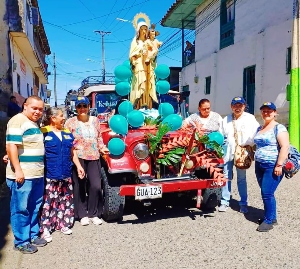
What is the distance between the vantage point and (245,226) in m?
3.92

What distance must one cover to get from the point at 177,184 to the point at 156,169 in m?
0.38

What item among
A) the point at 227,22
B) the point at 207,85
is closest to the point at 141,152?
the point at 227,22

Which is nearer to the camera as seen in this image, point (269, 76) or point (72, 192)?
point (72, 192)

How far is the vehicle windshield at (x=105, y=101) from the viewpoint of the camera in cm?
577

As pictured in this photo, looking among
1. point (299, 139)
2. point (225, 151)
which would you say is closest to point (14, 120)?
point (225, 151)

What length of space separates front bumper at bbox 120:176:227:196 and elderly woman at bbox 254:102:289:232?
490 mm

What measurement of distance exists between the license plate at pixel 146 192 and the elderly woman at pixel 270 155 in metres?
1.27

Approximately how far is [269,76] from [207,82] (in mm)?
4507

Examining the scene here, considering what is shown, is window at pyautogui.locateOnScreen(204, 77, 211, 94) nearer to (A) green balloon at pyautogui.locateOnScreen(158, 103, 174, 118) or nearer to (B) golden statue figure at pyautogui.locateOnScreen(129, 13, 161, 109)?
(B) golden statue figure at pyautogui.locateOnScreen(129, 13, 161, 109)

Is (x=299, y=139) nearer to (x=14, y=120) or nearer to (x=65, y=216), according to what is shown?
(x=65, y=216)

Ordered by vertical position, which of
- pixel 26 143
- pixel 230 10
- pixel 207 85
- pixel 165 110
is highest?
pixel 230 10

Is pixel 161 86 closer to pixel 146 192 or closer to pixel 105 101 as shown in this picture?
pixel 105 101

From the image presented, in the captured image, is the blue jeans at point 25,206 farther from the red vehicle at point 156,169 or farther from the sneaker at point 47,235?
the red vehicle at point 156,169

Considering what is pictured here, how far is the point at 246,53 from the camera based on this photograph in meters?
11.0
